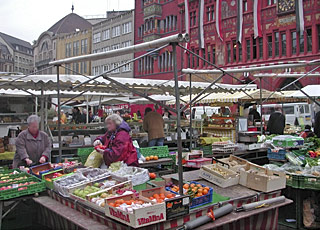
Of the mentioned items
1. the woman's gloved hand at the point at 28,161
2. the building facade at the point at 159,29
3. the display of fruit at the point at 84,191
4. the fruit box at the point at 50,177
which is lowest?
the display of fruit at the point at 84,191

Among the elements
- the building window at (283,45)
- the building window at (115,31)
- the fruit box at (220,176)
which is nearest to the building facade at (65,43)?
the building window at (115,31)

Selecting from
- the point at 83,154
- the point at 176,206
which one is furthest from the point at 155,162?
the point at 176,206

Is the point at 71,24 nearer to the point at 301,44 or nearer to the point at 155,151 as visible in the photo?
the point at 301,44

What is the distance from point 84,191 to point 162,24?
36.7 meters

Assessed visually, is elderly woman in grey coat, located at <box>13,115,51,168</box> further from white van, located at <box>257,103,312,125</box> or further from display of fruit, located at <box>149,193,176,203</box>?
white van, located at <box>257,103,312,125</box>

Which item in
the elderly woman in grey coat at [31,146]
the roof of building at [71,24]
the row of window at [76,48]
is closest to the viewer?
the elderly woman in grey coat at [31,146]

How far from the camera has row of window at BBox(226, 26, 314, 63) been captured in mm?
26156

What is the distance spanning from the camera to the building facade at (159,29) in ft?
124

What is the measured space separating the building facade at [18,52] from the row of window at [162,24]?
234ft

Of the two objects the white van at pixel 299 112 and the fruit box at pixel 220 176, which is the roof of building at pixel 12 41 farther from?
the fruit box at pixel 220 176

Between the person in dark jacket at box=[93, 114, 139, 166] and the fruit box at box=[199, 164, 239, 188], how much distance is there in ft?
3.90

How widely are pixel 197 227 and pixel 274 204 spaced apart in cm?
139

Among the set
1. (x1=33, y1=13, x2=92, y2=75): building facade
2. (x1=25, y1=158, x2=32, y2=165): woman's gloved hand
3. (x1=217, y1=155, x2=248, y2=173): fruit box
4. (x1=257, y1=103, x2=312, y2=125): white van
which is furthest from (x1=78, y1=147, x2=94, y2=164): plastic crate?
(x1=33, y1=13, x2=92, y2=75): building facade

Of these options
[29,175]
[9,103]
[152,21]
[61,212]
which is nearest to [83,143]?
[29,175]
